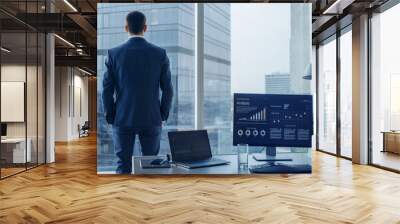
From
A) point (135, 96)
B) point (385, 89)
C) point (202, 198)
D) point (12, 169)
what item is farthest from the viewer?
point (385, 89)

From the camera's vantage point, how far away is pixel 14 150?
7062mm

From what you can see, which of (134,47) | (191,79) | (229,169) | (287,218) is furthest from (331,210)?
(134,47)

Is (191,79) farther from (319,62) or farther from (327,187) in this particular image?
(319,62)

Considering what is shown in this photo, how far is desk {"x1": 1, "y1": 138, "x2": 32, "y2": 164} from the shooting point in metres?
6.73

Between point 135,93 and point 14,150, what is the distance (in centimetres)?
304

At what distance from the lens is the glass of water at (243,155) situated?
5637 millimetres

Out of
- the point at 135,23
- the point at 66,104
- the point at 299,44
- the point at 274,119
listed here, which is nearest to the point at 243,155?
the point at 274,119

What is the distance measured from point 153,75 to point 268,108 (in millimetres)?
1879

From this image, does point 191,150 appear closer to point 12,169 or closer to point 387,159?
point 12,169

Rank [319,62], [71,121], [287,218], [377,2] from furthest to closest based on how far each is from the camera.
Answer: [71,121] < [319,62] < [377,2] < [287,218]

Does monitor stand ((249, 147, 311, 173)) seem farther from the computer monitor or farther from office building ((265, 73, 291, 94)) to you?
the computer monitor

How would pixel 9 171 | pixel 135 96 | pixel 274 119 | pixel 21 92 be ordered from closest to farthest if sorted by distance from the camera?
pixel 135 96 < pixel 274 119 < pixel 9 171 < pixel 21 92

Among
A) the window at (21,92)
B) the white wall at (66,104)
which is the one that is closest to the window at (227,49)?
the window at (21,92)

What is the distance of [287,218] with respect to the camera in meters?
3.80
